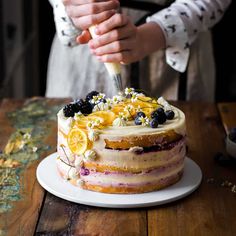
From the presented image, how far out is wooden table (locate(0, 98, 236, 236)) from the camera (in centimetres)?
110

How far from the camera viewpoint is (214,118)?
5.60ft

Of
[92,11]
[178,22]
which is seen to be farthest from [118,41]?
[178,22]

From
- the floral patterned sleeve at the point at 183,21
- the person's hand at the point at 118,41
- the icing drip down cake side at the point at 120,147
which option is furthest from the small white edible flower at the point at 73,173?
the floral patterned sleeve at the point at 183,21

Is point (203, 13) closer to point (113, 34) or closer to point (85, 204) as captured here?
point (113, 34)

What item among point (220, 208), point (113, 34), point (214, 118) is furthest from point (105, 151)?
point (214, 118)

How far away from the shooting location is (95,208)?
118 cm

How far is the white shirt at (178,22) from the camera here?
5.58ft

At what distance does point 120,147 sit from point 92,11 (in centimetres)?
45

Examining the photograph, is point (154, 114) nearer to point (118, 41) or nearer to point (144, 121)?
point (144, 121)

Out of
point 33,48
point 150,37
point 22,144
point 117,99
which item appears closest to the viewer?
point 117,99

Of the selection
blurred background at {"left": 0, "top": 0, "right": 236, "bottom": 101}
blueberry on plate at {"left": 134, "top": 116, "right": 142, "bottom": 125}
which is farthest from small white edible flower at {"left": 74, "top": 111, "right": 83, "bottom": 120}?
blurred background at {"left": 0, "top": 0, "right": 236, "bottom": 101}

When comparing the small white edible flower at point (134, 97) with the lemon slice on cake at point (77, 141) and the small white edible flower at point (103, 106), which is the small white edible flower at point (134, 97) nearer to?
the small white edible flower at point (103, 106)

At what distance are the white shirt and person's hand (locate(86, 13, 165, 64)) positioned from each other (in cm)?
10

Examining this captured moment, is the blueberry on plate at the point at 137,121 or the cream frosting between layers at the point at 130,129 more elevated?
the blueberry on plate at the point at 137,121
